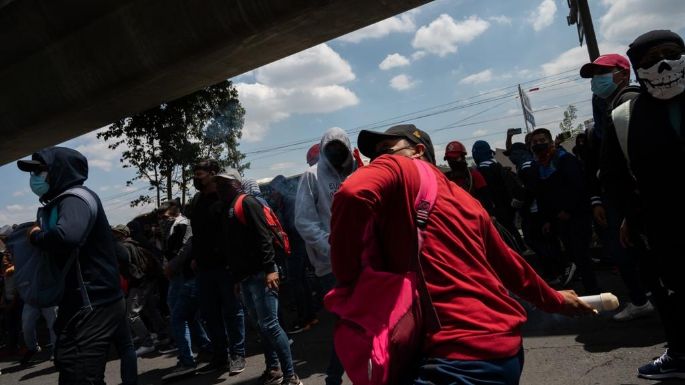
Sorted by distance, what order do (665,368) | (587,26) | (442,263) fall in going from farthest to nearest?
(587,26) < (665,368) < (442,263)

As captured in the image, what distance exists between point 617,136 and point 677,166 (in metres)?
0.38

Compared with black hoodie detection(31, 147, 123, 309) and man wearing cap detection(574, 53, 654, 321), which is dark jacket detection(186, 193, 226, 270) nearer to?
black hoodie detection(31, 147, 123, 309)

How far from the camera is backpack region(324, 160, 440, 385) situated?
1464 mm

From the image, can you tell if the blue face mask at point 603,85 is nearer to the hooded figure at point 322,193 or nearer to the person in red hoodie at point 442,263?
the hooded figure at point 322,193

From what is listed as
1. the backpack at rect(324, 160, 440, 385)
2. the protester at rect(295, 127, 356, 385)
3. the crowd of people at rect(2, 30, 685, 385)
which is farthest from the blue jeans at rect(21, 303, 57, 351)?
the backpack at rect(324, 160, 440, 385)

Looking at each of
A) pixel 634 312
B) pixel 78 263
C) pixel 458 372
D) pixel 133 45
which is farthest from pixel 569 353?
pixel 133 45

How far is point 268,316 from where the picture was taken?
4.10 m

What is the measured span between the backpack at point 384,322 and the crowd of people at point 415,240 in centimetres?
2

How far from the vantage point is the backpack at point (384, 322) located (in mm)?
1464

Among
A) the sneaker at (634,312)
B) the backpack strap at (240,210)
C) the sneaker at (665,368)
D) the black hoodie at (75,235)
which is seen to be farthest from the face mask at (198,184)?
the sneaker at (634,312)

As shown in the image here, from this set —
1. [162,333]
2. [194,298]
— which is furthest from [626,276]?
[162,333]

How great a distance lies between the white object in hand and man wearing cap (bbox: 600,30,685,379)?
1062 millimetres

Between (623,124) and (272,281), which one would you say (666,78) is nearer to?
(623,124)

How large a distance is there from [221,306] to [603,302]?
4.09 meters
